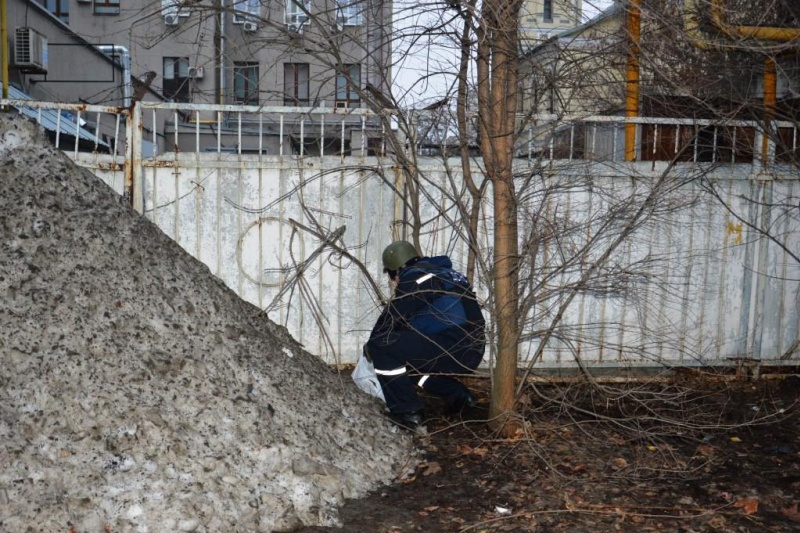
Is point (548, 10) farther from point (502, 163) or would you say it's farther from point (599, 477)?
point (599, 477)

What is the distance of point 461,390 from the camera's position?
17.2 ft

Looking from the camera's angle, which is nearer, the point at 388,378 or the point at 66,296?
the point at 66,296

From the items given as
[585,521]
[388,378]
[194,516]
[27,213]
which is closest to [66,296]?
[27,213]

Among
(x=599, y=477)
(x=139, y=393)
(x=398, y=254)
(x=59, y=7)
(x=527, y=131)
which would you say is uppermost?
(x=59, y=7)

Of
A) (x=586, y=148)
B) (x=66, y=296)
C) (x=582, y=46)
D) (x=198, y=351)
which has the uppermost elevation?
(x=582, y=46)

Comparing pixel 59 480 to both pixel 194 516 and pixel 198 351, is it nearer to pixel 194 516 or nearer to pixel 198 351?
pixel 194 516

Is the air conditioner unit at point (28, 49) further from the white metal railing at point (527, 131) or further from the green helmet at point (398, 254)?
the green helmet at point (398, 254)

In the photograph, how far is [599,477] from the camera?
418 cm

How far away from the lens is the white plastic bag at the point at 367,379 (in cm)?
520

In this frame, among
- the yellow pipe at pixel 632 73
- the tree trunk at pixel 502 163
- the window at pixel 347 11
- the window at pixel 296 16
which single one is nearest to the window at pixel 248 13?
the window at pixel 296 16

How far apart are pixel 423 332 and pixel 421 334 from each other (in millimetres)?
180

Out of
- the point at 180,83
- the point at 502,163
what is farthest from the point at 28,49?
the point at 502,163

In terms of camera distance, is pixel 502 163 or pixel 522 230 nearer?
pixel 502 163

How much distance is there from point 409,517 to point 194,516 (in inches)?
37.2
